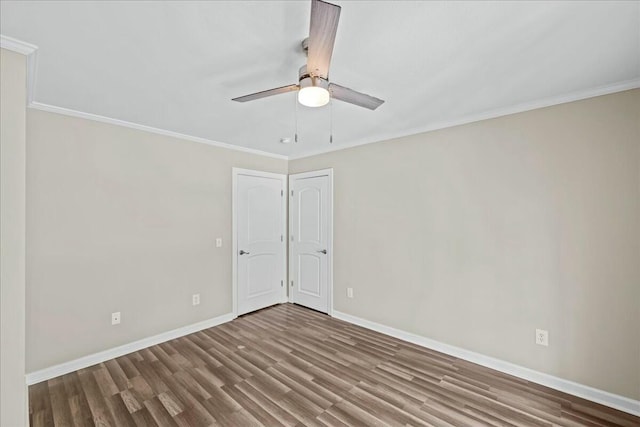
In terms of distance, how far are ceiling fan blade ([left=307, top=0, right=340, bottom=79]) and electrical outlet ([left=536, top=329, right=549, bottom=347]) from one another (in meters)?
2.67

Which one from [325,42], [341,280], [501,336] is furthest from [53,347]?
[501,336]

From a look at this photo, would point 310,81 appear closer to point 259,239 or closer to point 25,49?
point 25,49

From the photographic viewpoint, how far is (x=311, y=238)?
14.0 ft

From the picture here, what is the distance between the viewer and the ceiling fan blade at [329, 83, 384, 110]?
1704 millimetres

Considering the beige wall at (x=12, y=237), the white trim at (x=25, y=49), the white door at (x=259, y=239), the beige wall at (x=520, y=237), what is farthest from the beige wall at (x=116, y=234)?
the beige wall at (x=520, y=237)

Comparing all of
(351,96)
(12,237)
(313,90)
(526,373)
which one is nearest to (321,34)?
(313,90)

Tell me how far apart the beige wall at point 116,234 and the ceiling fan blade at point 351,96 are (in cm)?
237

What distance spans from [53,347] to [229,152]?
265 centimetres

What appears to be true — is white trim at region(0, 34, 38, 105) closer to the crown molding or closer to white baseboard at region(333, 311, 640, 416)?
the crown molding

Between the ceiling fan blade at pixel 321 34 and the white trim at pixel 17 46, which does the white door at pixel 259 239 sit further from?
the ceiling fan blade at pixel 321 34

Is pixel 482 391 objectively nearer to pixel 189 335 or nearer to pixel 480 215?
pixel 480 215

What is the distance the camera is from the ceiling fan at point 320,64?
1158 mm

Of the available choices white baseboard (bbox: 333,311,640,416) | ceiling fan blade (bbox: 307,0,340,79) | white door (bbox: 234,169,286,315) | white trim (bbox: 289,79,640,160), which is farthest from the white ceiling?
white baseboard (bbox: 333,311,640,416)

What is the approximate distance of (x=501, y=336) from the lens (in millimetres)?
2623
